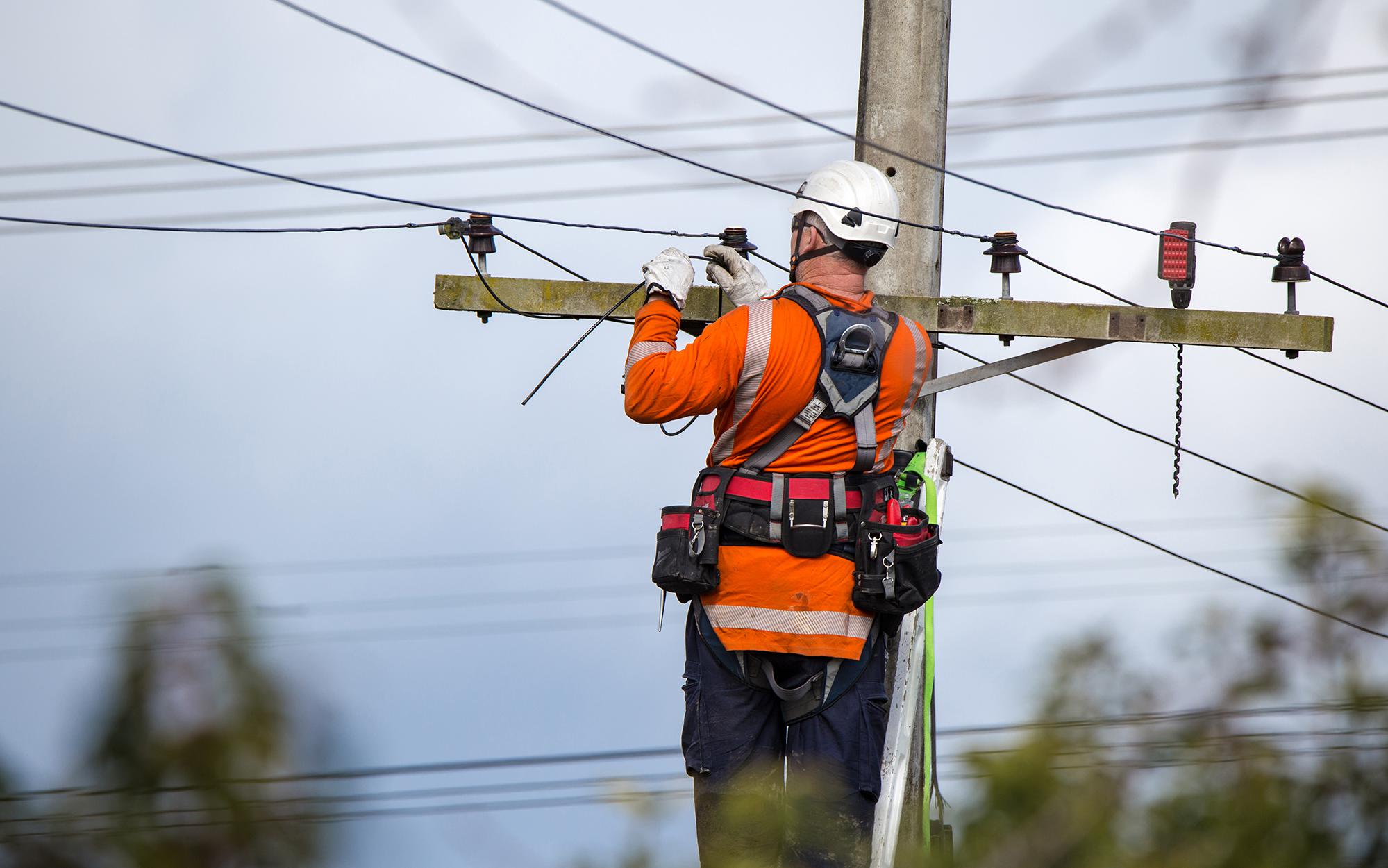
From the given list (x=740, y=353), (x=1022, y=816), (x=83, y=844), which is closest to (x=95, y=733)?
(x=83, y=844)

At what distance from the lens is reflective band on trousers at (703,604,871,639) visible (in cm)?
458

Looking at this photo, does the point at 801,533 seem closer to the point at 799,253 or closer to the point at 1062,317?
the point at 799,253

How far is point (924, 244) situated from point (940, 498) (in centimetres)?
105

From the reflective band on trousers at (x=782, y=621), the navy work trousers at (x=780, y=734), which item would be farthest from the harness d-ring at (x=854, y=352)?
the navy work trousers at (x=780, y=734)

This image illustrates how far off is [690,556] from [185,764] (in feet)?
9.91

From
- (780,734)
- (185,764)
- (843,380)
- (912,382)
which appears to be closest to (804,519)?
(843,380)

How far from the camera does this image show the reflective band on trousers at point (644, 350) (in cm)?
450

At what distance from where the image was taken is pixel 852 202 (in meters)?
4.99

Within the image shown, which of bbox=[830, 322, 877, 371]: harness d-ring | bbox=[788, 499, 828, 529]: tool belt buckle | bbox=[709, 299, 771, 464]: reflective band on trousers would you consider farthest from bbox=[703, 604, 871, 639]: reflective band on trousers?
bbox=[830, 322, 877, 371]: harness d-ring

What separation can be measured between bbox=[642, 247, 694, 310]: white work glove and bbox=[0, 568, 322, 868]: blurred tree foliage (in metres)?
3.15

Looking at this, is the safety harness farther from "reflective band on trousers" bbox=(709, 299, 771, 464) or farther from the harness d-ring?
"reflective band on trousers" bbox=(709, 299, 771, 464)

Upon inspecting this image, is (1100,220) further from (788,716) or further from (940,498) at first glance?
(788,716)

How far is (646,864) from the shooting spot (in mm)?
1688

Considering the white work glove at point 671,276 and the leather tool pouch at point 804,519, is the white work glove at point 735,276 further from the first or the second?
the leather tool pouch at point 804,519
